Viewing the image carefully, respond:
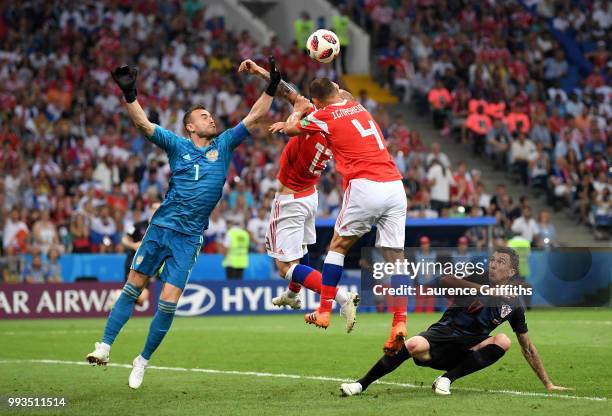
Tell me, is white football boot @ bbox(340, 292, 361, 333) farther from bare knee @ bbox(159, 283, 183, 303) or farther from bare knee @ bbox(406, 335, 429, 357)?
bare knee @ bbox(159, 283, 183, 303)

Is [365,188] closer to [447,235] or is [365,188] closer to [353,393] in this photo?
[353,393]

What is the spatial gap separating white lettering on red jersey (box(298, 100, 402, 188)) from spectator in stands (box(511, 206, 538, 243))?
1722 centimetres

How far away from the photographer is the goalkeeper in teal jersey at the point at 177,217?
12.3m

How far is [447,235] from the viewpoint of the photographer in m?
28.2

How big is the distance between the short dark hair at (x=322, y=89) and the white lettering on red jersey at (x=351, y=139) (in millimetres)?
138

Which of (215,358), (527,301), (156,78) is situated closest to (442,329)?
(215,358)

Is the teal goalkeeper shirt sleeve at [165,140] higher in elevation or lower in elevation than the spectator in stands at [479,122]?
lower

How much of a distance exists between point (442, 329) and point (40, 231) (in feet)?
52.6

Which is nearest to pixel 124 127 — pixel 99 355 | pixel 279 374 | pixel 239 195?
pixel 239 195

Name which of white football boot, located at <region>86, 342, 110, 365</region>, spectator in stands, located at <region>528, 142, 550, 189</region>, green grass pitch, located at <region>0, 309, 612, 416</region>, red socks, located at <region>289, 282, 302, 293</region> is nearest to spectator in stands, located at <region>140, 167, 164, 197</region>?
green grass pitch, located at <region>0, 309, 612, 416</region>

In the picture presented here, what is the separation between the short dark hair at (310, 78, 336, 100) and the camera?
1270 centimetres

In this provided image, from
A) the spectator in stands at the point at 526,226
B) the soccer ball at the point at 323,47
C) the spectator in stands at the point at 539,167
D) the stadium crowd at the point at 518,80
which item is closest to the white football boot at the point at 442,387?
the soccer ball at the point at 323,47

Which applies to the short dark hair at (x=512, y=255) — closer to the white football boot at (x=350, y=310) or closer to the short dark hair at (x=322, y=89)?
the white football boot at (x=350, y=310)

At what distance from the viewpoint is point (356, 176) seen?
1258 centimetres
